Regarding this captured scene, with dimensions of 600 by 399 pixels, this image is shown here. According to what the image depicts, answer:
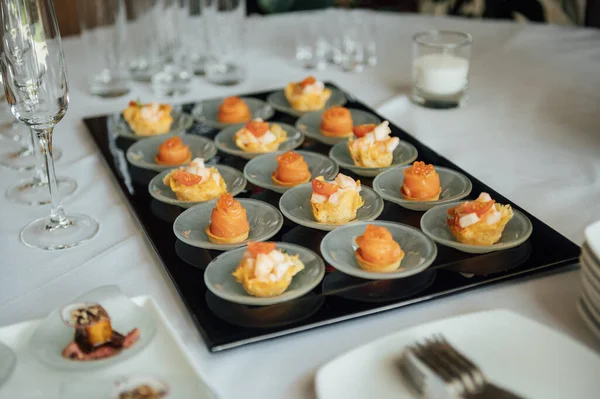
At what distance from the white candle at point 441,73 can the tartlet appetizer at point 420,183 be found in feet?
2.07

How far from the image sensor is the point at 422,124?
1.91 metres

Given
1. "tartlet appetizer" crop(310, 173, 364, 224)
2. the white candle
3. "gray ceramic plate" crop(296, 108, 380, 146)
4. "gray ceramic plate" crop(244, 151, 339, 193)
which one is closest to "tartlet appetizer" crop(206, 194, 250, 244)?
"tartlet appetizer" crop(310, 173, 364, 224)

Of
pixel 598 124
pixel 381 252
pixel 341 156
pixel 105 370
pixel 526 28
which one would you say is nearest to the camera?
pixel 105 370

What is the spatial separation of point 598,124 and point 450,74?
40cm

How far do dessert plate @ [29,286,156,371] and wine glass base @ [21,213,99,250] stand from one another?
34 centimetres

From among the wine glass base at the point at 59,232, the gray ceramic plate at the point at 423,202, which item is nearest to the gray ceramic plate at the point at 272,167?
the gray ceramic plate at the point at 423,202

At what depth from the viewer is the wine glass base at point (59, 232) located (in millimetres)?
1349

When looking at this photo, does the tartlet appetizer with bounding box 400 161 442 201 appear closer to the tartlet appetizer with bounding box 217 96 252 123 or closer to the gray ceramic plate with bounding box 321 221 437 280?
the gray ceramic plate with bounding box 321 221 437 280

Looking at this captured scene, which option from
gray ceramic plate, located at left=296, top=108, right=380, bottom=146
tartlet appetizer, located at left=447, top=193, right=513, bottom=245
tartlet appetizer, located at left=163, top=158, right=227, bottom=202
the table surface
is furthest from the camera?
gray ceramic plate, located at left=296, top=108, right=380, bottom=146

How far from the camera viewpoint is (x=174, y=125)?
75.0 inches

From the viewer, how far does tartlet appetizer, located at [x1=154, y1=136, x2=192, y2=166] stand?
1.64 meters

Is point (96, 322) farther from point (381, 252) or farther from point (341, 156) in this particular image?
point (341, 156)

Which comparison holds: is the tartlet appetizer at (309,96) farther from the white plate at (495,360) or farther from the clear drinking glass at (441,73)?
the white plate at (495,360)

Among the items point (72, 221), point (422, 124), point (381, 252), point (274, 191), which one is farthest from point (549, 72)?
point (72, 221)
